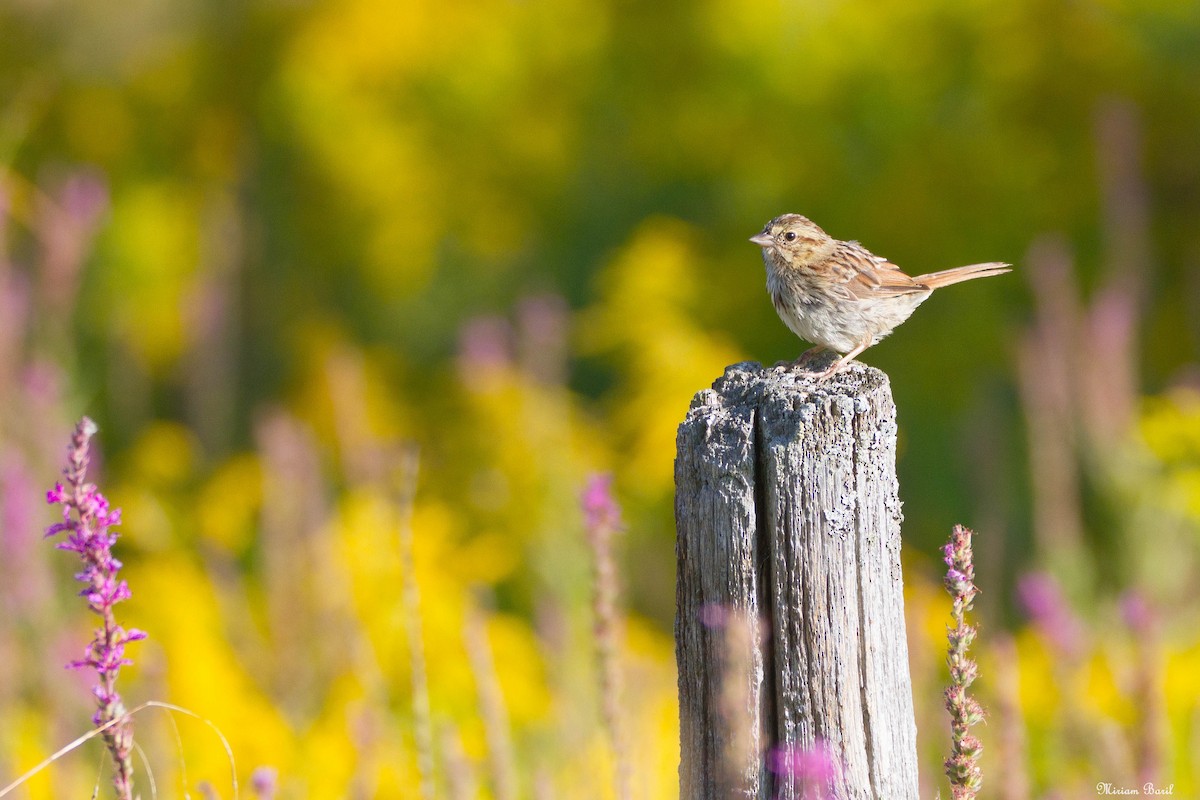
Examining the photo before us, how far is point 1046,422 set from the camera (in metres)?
5.47

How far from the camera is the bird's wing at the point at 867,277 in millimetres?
3492

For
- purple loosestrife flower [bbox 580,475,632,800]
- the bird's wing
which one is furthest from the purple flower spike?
the bird's wing

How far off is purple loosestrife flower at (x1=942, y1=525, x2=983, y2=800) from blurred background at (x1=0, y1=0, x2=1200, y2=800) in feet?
2.12

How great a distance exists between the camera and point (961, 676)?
177 centimetres

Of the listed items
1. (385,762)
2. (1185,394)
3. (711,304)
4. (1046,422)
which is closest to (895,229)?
(711,304)

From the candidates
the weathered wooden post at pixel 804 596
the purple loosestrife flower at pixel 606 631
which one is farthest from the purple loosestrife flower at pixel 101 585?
the weathered wooden post at pixel 804 596

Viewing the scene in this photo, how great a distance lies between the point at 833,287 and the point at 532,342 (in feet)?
9.10

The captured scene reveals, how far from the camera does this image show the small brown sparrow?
3416 millimetres

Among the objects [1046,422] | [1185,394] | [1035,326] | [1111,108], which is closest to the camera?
[1185,394]

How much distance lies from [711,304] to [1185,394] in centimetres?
408

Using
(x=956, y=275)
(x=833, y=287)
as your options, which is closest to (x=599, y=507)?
(x=833, y=287)

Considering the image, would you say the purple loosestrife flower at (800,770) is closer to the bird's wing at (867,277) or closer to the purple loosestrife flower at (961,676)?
the purple loosestrife flower at (961,676)

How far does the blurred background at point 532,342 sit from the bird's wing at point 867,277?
0.85 m

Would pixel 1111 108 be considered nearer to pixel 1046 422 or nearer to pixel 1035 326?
pixel 1035 326
